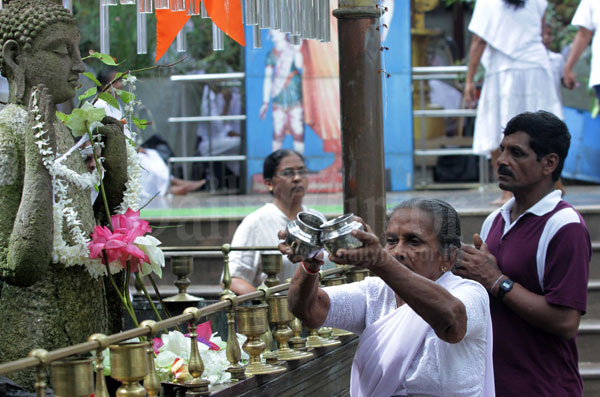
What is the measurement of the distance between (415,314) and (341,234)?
563 mm

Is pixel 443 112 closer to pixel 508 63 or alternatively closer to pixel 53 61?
pixel 508 63

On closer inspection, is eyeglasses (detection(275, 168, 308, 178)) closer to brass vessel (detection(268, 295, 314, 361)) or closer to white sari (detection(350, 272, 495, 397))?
brass vessel (detection(268, 295, 314, 361))

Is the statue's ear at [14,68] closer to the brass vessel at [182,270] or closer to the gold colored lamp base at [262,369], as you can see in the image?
the gold colored lamp base at [262,369]

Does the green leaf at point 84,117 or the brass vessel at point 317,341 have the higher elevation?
the green leaf at point 84,117

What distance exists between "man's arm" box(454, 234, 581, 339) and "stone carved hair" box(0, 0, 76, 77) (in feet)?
5.91

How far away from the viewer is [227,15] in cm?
434

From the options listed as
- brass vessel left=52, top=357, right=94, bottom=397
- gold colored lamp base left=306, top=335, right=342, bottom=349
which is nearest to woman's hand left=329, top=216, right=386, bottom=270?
brass vessel left=52, top=357, right=94, bottom=397

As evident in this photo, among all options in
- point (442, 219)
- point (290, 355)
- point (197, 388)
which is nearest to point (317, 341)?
point (290, 355)

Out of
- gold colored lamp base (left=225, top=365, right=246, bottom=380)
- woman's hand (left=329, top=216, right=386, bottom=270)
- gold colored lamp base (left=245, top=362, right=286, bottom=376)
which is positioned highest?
woman's hand (left=329, top=216, right=386, bottom=270)

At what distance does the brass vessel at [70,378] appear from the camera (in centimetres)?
241

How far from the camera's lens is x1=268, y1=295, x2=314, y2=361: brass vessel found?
144 inches

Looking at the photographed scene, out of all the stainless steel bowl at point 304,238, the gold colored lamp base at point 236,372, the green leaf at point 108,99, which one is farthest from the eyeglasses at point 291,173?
the stainless steel bowl at point 304,238

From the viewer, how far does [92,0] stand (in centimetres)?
1433

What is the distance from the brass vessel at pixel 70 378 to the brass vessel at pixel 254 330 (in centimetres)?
103
